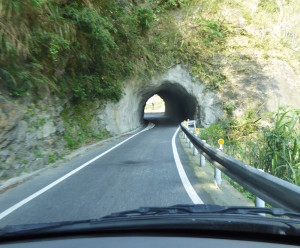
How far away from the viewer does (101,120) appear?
1911cm

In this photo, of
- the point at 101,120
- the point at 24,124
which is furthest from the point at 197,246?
the point at 101,120

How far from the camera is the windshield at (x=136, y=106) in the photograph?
567cm

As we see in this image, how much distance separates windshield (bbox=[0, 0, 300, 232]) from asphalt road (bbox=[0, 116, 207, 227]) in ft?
0.10

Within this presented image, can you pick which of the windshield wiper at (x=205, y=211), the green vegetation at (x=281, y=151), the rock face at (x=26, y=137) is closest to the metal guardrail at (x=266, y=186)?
the windshield wiper at (x=205, y=211)

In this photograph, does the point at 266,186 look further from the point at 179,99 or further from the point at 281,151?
the point at 179,99

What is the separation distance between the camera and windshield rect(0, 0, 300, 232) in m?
5.67

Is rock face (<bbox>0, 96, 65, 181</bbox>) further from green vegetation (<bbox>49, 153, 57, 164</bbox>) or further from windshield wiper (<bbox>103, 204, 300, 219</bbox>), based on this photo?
windshield wiper (<bbox>103, 204, 300, 219</bbox>)

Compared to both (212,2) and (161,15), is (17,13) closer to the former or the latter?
(161,15)

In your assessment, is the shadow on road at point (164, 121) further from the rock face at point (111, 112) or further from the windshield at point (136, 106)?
the windshield at point (136, 106)

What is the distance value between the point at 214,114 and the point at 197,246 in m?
25.3

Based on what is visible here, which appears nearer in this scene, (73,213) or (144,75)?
(73,213)

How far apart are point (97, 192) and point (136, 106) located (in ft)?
75.3

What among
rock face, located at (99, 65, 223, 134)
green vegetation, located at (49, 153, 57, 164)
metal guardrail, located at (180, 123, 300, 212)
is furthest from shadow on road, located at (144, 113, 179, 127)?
metal guardrail, located at (180, 123, 300, 212)

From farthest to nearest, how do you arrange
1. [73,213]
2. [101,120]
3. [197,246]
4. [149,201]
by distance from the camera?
1. [101,120]
2. [149,201]
3. [73,213]
4. [197,246]
